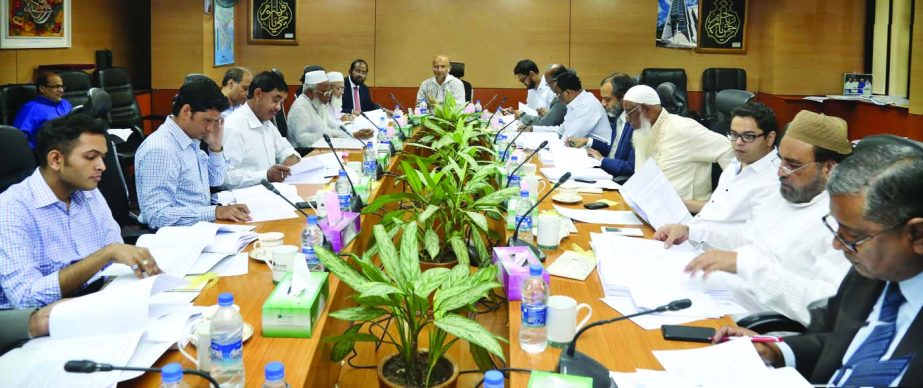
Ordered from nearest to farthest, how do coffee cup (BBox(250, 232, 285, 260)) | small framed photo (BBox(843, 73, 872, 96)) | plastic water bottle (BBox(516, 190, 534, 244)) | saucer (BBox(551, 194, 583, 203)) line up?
coffee cup (BBox(250, 232, 285, 260)) < plastic water bottle (BBox(516, 190, 534, 244)) < saucer (BBox(551, 194, 583, 203)) < small framed photo (BBox(843, 73, 872, 96))

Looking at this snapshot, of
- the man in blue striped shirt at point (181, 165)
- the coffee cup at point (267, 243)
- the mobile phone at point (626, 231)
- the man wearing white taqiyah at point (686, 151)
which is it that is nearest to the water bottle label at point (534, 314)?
the coffee cup at point (267, 243)

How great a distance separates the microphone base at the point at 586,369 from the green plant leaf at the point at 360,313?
0.40 metres

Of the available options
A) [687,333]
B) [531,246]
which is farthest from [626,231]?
[687,333]

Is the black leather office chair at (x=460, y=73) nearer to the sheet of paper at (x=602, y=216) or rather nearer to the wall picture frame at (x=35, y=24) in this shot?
the wall picture frame at (x=35, y=24)

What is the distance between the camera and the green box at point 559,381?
1276 mm

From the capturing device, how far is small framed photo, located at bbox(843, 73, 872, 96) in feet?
25.5

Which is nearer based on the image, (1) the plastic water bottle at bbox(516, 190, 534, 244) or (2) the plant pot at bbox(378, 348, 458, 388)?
(2) the plant pot at bbox(378, 348, 458, 388)

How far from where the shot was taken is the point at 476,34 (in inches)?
345

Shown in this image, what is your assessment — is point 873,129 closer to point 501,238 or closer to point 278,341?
point 501,238

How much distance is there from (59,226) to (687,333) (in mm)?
1660

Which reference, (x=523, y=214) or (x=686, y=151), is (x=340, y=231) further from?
(x=686, y=151)

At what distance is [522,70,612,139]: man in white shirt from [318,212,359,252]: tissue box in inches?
123

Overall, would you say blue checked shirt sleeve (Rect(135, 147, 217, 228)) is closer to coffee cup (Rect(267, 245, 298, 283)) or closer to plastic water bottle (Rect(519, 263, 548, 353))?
coffee cup (Rect(267, 245, 298, 283))

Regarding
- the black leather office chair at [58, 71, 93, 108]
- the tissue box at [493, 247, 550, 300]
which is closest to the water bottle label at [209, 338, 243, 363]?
the tissue box at [493, 247, 550, 300]
